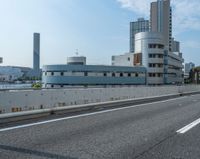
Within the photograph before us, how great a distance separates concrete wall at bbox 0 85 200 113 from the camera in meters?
13.5

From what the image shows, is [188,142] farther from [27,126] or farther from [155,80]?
[155,80]

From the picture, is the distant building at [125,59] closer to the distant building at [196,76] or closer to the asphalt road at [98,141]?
the distant building at [196,76]

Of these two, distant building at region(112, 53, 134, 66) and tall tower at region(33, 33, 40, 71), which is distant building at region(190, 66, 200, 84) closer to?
distant building at region(112, 53, 134, 66)

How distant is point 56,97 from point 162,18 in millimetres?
164482

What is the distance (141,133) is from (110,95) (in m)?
13.6

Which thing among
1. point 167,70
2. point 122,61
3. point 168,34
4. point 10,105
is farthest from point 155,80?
point 10,105

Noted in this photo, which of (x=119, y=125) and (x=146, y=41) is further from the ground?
(x=146, y=41)

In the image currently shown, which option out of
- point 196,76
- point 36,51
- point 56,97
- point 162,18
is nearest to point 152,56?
point 36,51

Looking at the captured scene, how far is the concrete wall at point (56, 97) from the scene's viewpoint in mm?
13457

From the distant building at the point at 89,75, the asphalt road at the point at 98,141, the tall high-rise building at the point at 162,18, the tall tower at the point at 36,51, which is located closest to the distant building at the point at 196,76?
the tall high-rise building at the point at 162,18

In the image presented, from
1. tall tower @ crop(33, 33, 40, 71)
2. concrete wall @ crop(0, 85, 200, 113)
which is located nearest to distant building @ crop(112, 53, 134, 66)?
tall tower @ crop(33, 33, 40, 71)

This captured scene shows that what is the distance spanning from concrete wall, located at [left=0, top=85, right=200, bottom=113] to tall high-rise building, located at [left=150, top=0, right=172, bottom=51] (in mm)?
150951

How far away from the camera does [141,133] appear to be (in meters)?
9.95

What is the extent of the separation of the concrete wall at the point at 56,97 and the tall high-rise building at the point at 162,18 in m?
151
